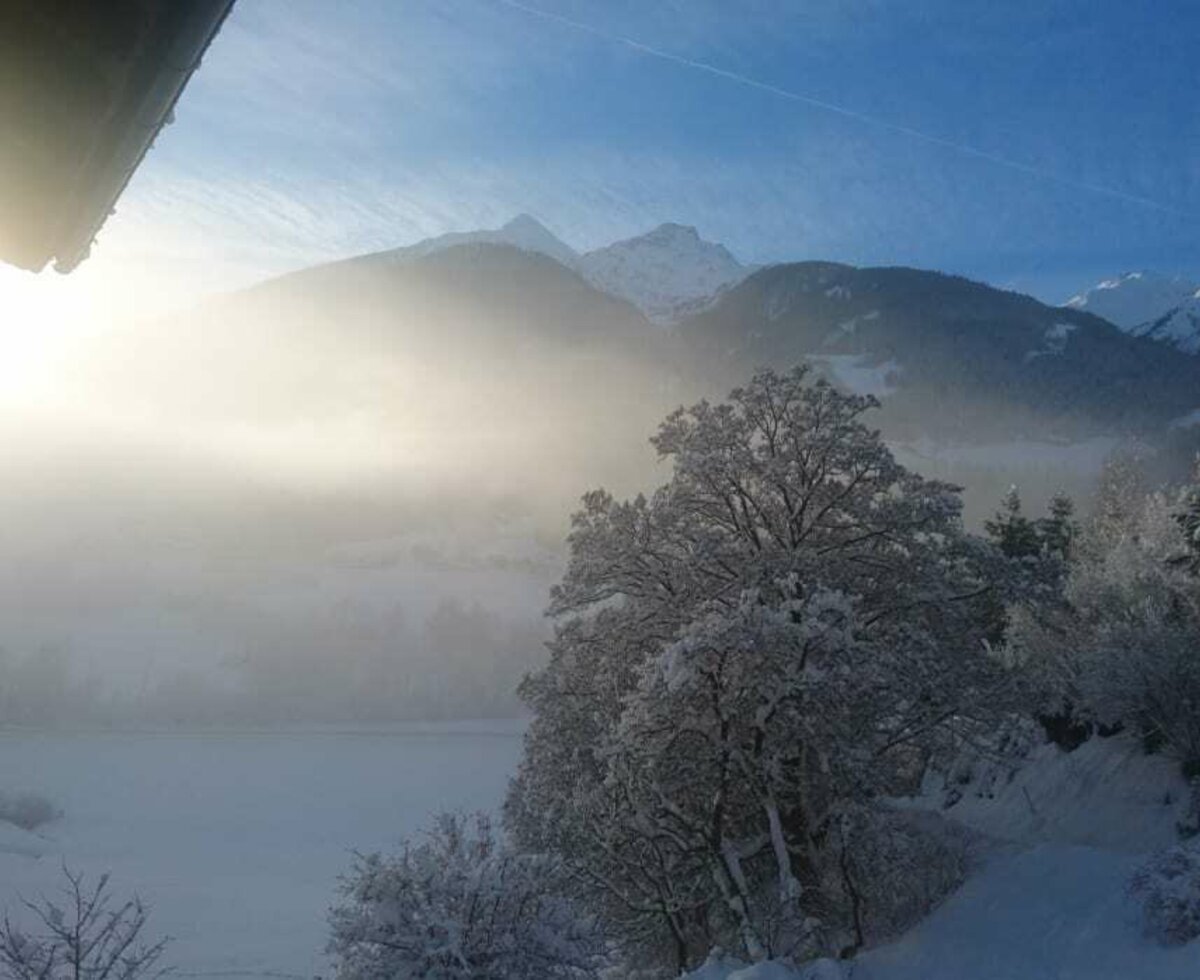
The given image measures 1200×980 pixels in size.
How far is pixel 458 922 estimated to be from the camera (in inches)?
502

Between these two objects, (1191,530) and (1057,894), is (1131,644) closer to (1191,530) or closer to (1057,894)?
A: (1191,530)

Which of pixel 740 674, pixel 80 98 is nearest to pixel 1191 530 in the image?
pixel 740 674

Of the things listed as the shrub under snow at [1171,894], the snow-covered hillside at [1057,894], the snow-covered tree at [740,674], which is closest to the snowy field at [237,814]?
the snow-covered tree at [740,674]

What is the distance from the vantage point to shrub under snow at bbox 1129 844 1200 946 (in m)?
12.4

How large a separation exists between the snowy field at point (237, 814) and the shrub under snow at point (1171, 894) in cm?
3835

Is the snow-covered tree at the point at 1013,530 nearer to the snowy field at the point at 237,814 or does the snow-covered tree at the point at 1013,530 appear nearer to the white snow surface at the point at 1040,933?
the white snow surface at the point at 1040,933

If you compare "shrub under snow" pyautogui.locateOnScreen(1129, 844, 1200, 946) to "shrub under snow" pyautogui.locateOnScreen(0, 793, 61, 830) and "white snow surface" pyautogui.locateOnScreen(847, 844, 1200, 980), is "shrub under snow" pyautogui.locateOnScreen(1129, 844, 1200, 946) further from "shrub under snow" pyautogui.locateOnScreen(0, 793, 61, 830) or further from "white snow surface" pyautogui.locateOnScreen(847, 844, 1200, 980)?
"shrub under snow" pyautogui.locateOnScreen(0, 793, 61, 830)

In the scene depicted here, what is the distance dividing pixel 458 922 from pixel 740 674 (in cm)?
551

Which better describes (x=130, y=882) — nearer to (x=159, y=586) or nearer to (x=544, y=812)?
(x=544, y=812)

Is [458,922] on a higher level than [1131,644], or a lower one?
lower

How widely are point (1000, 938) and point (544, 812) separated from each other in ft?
27.1

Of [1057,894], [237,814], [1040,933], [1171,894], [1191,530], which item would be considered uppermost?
[1191,530]

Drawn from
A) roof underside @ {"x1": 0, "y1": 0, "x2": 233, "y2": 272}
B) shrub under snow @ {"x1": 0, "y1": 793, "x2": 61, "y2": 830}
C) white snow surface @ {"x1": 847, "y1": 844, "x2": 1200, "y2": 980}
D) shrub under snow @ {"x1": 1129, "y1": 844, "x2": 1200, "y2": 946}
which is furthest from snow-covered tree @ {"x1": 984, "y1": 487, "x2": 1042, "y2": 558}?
shrub under snow @ {"x1": 0, "y1": 793, "x2": 61, "y2": 830}

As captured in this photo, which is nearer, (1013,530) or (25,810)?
(1013,530)
